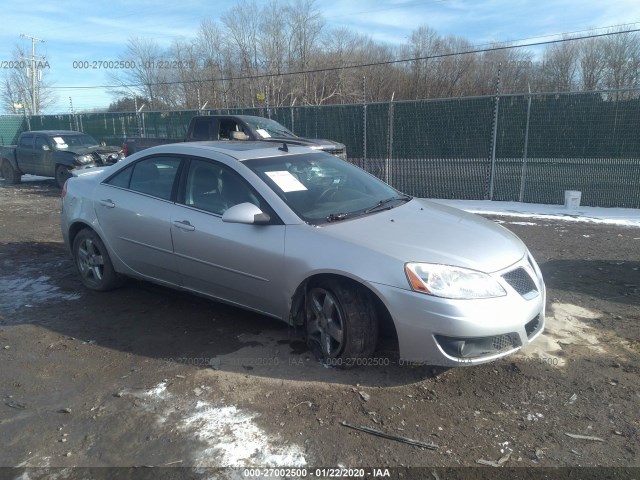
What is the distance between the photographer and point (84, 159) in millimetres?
13461

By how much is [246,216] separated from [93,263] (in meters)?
2.41

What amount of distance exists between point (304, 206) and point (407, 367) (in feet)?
4.70

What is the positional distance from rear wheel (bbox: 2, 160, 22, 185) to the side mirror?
14937 mm

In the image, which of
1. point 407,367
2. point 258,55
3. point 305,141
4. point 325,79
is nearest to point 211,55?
point 258,55

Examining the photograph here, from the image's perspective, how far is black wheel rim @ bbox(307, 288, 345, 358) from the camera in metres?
3.56

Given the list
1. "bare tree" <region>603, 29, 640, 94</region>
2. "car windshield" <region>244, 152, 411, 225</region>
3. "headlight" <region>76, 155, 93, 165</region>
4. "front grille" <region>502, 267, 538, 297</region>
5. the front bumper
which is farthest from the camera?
"bare tree" <region>603, 29, 640, 94</region>

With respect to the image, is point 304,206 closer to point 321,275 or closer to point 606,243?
point 321,275

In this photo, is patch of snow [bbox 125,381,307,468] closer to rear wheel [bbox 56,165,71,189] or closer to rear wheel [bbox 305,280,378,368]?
rear wheel [bbox 305,280,378,368]

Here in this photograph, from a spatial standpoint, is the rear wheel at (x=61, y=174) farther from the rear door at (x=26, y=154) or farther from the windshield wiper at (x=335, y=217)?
the windshield wiper at (x=335, y=217)

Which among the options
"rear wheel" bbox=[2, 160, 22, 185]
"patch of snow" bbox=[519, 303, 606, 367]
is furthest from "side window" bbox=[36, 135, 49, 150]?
"patch of snow" bbox=[519, 303, 606, 367]

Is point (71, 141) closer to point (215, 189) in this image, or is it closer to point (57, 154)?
point (57, 154)

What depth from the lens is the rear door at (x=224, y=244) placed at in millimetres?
3824

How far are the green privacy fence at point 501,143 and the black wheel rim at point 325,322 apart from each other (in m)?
8.51

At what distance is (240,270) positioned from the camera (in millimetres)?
3980
